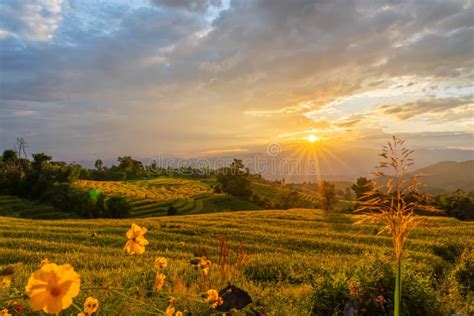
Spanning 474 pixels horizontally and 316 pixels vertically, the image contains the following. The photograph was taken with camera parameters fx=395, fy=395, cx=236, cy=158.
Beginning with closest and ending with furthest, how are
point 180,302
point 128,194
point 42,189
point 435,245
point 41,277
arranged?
point 41,277
point 180,302
point 435,245
point 42,189
point 128,194

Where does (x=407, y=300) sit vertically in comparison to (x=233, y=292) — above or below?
below

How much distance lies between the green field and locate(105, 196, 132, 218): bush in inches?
1401

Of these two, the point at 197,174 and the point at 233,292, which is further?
the point at 197,174

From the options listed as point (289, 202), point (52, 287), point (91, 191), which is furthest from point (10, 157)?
point (52, 287)

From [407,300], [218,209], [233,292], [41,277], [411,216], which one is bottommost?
[218,209]

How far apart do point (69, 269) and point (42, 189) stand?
3203 inches

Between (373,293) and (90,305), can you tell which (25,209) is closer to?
(373,293)

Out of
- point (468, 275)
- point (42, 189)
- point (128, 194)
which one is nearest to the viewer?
point (468, 275)

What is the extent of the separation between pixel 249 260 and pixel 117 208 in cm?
5269

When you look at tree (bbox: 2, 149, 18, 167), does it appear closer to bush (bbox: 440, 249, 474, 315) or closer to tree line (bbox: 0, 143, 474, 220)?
tree line (bbox: 0, 143, 474, 220)

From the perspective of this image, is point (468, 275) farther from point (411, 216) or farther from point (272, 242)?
point (411, 216)

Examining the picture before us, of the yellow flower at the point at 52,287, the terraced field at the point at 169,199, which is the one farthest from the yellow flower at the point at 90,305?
the terraced field at the point at 169,199

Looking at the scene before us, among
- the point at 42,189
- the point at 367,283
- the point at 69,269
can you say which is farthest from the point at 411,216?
the point at 42,189

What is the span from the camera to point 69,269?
1.98m
